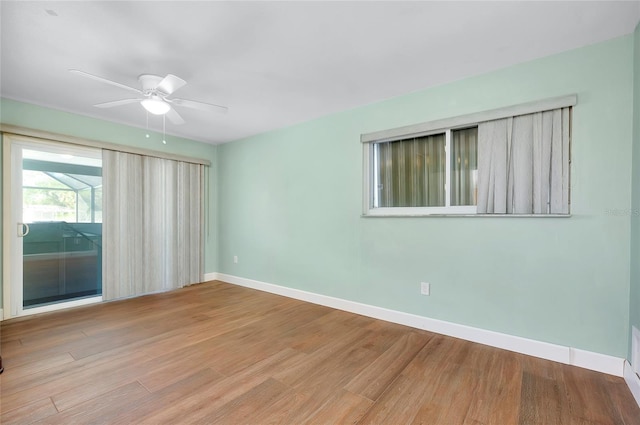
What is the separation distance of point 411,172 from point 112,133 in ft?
12.7

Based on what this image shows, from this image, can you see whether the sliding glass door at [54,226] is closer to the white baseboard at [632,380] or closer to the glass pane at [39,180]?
the glass pane at [39,180]

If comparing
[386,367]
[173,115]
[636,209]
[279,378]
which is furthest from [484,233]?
[173,115]

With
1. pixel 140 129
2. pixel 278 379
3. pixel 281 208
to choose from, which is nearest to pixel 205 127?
pixel 140 129

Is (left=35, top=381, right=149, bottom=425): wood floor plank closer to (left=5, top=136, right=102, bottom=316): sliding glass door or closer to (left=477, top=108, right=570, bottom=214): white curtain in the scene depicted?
(left=5, top=136, right=102, bottom=316): sliding glass door

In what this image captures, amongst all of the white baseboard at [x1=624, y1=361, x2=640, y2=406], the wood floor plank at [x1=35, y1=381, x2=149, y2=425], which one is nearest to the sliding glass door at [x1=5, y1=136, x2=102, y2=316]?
the wood floor plank at [x1=35, y1=381, x2=149, y2=425]

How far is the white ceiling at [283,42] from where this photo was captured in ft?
5.81

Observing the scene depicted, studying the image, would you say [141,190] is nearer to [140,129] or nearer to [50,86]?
[140,129]

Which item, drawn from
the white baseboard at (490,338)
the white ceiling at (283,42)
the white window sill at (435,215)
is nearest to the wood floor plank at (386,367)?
the white baseboard at (490,338)

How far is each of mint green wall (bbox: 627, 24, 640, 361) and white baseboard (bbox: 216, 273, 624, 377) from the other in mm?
176

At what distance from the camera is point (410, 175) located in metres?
3.07

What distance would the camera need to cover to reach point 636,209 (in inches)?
75.2

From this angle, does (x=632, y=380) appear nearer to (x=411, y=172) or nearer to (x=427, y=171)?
(x=427, y=171)

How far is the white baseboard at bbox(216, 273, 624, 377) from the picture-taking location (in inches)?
Result: 81.7

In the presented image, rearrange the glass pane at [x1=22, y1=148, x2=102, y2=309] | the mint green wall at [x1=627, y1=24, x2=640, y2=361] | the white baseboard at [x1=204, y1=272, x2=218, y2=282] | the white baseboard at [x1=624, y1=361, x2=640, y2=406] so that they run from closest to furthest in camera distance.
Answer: the white baseboard at [x1=624, y1=361, x2=640, y2=406] < the mint green wall at [x1=627, y1=24, x2=640, y2=361] < the glass pane at [x1=22, y1=148, x2=102, y2=309] < the white baseboard at [x1=204, y1=272, x2=218, y2=282]
